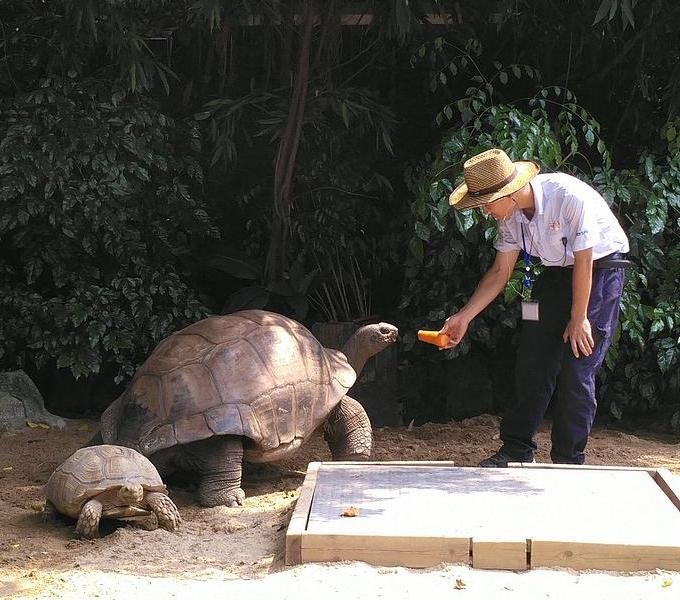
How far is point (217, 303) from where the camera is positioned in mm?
8125

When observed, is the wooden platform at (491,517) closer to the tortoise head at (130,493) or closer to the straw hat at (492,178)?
the tortoise head at (130,493)

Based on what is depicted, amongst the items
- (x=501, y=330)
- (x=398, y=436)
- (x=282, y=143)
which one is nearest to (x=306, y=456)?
(x=398, y=436)

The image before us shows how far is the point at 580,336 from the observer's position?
4988mm

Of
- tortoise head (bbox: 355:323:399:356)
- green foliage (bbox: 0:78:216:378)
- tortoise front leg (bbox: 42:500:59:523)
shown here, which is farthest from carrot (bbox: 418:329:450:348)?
green foliage (bbox: 0:78:216:378)

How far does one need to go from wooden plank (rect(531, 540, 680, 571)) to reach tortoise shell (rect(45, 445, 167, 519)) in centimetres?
195

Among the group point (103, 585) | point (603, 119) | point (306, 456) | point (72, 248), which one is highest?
point (603, 119)

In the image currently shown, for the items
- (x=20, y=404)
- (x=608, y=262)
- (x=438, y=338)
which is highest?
(x=608, y=262)

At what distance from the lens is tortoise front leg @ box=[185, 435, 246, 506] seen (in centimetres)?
540

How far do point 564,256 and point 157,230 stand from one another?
132 inches

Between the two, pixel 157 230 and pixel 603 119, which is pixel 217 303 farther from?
pixel 603 119

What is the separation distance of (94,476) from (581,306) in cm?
249

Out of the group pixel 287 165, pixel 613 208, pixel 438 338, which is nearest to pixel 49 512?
pixel 438 338

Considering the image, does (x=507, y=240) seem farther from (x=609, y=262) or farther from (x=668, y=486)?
(x=668, y=486)

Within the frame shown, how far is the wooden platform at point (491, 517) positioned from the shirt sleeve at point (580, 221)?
1.14 metres
